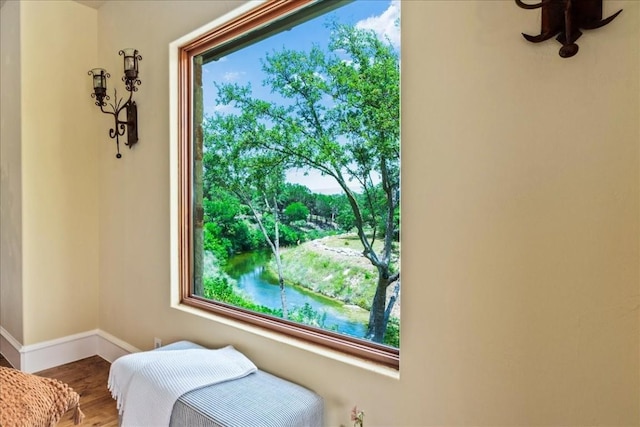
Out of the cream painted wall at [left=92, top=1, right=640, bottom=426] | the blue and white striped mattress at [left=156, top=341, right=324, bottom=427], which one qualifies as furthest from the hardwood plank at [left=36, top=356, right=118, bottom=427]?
the cream painted wall at [left=92, top=1, right=640, bottom=426]

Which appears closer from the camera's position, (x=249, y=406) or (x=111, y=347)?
(x=249, y=406)

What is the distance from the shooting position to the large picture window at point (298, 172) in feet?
5.36

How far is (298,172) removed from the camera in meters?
1.93

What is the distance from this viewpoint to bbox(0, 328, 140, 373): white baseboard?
8.87 ft

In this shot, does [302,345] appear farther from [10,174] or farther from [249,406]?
[10,174]

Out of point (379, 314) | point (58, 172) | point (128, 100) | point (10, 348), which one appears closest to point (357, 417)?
point (379, 314)

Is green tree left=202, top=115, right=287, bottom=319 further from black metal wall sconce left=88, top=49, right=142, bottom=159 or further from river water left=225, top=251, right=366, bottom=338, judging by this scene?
black metal wall sconce left=88, top=49, right=142, bottom=159

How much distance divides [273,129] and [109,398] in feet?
6.12

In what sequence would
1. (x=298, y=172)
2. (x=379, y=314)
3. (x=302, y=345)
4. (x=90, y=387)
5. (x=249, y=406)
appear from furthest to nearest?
(x=90, y=387)
(x=298, y=172)
(x=302, y=345)
(x=379, y=314)
(x=249, y=406)

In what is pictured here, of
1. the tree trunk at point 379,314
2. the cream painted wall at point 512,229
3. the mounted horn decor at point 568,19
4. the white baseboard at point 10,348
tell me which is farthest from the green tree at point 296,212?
the white baseboard at point 10,348

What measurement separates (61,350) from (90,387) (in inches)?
21.7

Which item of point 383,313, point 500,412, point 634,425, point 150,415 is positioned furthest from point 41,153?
point 634,425

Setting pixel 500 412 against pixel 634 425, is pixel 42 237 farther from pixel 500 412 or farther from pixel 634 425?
pixel 634 425

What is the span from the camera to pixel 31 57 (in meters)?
2.66
